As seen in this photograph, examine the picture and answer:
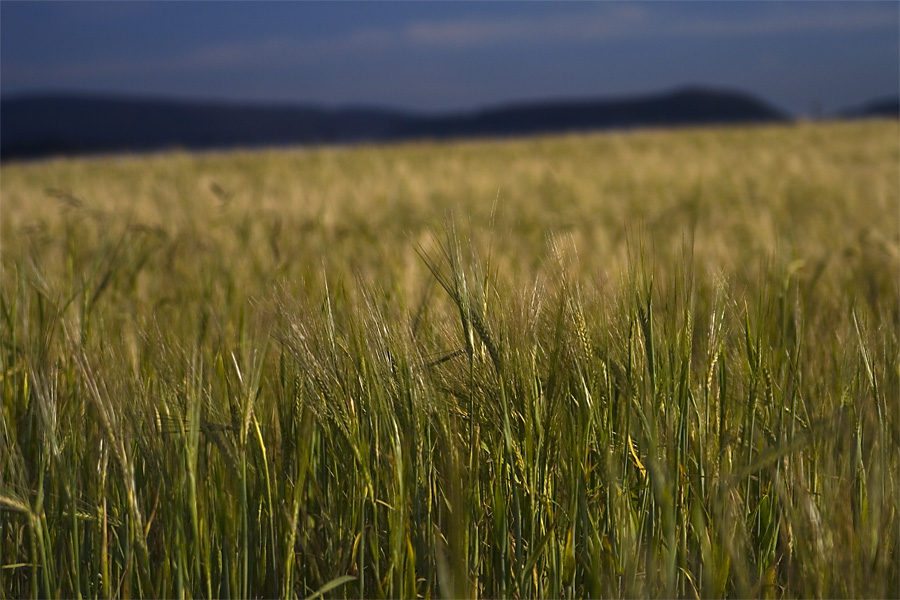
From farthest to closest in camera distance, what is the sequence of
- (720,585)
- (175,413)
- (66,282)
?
1. (66,282)
2. (175,413)
3. (720,585)

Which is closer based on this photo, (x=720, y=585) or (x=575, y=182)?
(x=720, y=585)

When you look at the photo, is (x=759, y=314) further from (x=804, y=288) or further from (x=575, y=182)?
(x=575, y=182)

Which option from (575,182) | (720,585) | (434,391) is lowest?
(720,585)

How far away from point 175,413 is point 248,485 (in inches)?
5.4

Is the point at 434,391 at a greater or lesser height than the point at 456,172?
lesser

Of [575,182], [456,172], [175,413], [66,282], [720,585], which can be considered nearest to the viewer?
[720,585]

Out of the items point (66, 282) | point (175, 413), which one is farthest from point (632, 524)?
point (66, 282)

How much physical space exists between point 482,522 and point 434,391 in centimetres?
21

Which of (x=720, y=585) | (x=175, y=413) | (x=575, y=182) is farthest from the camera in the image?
(x=575, y=182)

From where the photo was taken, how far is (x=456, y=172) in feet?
21.4

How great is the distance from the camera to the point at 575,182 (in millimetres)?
5355

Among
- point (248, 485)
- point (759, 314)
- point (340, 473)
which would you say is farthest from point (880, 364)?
point (248, 485)

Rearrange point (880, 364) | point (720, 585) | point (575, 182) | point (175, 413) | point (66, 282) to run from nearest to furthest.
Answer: point (720, 585) < point (175, 413) < point (880, 364) < point (66, 282) < point (575, 182)

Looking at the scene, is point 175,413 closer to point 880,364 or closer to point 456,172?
point 880,364
